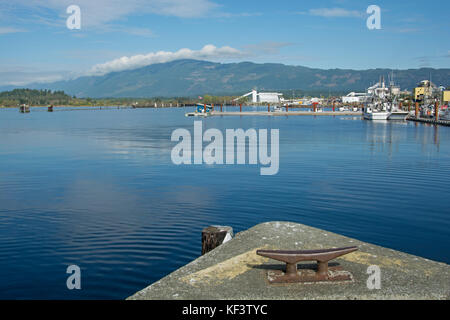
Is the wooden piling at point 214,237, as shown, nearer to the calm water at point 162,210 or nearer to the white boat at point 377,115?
the calm water at point 162,210

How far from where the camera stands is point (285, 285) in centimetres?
876

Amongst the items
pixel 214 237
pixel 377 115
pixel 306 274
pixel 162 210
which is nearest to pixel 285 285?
pixel 306 274

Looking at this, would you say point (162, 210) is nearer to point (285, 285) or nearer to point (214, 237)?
point (214, 237)

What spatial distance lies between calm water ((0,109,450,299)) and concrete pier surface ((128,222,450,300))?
8.36 ft

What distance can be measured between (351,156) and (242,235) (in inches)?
1179

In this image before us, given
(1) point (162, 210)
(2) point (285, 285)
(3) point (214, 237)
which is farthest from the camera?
(1) point (162, 210)

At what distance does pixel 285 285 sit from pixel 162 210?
10.8 metres

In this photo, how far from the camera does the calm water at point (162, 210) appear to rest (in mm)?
12508

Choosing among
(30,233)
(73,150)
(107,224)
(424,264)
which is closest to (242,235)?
(424,264)

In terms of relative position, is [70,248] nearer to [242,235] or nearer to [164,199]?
[242,235]

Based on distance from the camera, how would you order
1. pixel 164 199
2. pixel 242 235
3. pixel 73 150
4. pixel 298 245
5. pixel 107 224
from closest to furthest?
pixel 298 245 → pixel 242 235 → pixel 107 224 → pixel 164 199 → pixel 73 150

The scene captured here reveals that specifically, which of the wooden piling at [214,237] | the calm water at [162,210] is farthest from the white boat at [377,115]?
the wooden piling at [214,237]

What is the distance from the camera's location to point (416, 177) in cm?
2808
